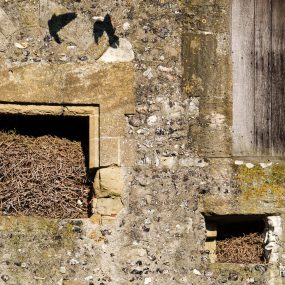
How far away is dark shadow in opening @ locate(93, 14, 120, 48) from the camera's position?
6.91 meters

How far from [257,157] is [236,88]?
1.98 feet

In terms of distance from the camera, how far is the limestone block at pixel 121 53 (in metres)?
6.93

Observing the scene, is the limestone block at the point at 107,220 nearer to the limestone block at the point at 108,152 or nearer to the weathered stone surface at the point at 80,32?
the limestone block at the point at 108,152

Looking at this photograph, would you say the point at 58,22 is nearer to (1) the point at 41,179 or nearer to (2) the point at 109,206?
(1) the point at 41,179

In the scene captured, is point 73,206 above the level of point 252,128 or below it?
below

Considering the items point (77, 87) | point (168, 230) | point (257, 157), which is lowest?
point (168, 230)

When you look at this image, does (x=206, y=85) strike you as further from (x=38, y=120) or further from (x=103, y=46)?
(x=38, y=120)

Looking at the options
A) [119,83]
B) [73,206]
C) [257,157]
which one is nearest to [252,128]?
[257,157]

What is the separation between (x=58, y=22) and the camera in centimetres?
687

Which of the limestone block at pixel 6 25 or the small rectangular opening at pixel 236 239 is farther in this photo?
the small rectangular opening at pixel 236 239

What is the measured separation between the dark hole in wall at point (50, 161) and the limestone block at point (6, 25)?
70cm

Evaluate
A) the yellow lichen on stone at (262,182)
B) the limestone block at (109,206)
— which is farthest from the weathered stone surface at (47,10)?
the yellow lichen on stone at (262,182)

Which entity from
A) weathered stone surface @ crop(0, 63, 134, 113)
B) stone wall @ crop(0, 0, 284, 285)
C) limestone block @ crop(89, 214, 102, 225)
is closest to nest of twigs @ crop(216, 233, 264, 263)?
stone wall @ crop(0, 0, 284, 285)

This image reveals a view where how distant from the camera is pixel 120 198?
22.6ft
